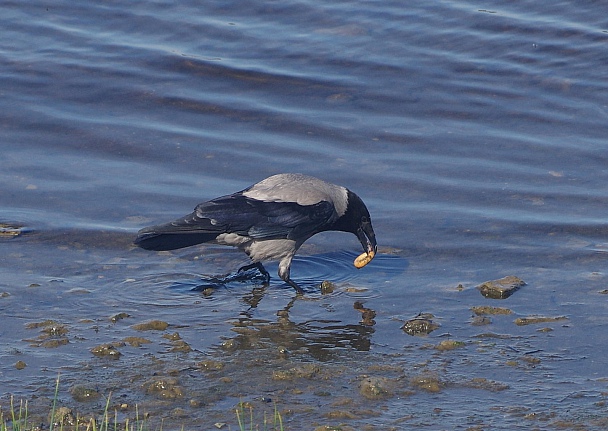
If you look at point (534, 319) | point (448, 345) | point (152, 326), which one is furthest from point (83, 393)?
point (534, 319)

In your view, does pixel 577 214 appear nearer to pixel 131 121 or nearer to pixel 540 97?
pixel 540 97

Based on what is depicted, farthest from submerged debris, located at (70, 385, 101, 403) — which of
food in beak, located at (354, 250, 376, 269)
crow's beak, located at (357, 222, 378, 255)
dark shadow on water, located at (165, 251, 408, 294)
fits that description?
crow's beak, located at (357, 222, 378, 255)

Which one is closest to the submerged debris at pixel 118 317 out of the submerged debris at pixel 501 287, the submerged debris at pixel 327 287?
the submerged debris at pixel 327 287

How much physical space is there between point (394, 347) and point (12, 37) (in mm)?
8367

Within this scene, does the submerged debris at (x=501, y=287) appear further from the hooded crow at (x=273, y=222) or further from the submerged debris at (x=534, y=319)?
the hooded crow at (x=273, y=222)

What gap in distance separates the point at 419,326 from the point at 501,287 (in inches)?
33.6

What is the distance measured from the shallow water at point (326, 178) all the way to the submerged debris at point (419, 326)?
60 mm

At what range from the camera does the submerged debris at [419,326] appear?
5.93 meters

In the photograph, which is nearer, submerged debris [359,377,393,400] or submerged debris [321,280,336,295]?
submerged debris [359,377,393,400]

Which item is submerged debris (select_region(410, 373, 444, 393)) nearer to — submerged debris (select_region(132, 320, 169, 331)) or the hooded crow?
submerged debris (select_region(132, 320, 169, 331))

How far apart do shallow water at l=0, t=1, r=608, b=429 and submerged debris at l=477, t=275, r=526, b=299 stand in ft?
0.33

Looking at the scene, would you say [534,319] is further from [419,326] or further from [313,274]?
[313,274]

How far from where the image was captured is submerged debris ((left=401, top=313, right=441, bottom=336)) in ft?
19.5

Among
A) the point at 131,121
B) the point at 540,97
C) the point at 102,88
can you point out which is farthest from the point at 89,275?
the point at 540,97
